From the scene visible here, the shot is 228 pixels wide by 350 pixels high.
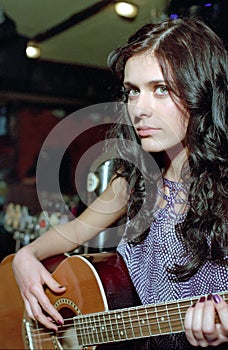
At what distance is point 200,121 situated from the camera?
0.95m

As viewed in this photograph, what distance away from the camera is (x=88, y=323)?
1030 mm

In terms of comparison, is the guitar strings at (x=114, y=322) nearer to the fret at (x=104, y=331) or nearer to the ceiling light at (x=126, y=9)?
the fret at (x=104, y=331)

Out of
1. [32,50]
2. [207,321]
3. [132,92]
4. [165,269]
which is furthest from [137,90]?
[32,50]

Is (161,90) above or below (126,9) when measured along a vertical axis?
below

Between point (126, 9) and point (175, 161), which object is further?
point (126, 9)

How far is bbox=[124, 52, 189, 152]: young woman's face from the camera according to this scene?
949 millimetres

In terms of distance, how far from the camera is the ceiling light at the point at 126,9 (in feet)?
4.35

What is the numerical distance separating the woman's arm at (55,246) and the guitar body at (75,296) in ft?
0.07

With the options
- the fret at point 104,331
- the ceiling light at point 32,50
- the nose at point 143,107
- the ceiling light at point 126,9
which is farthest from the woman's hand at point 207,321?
the ceiling light at point 32,50

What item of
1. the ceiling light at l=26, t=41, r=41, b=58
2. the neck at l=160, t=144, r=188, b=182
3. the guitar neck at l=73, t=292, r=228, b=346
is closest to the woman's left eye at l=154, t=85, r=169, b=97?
the neck at l=160, t=144, r=188, b=182

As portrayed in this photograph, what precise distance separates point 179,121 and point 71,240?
0.43 meters

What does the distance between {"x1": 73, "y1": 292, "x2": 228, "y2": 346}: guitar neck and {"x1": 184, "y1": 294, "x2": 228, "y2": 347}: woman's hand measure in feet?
0.07

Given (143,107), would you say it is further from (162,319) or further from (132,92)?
(162,319)

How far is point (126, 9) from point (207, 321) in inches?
34.7
